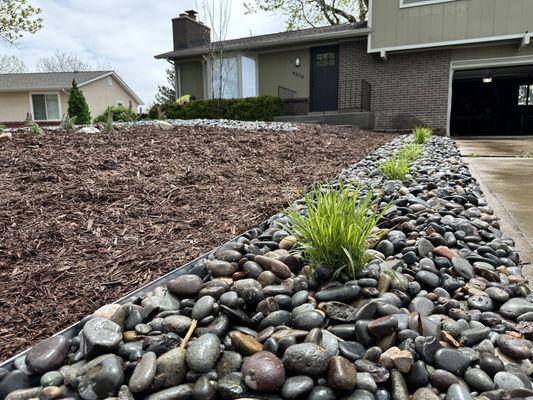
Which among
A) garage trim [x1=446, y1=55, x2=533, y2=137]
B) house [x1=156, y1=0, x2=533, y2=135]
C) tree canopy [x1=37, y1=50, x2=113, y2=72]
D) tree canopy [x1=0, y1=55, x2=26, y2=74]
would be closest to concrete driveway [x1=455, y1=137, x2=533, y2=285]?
house [x1=156, y1=0, x2=533, y2=135]

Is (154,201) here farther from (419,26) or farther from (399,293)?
(419,26)

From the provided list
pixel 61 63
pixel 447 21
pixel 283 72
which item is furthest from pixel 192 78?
pixel 61 63

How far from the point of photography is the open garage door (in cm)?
1417

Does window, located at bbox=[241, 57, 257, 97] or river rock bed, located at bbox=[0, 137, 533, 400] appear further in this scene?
window, located at bbox=[241, 57, 257, 97]

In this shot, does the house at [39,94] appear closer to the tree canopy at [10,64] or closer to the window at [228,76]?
the window at [228,76]

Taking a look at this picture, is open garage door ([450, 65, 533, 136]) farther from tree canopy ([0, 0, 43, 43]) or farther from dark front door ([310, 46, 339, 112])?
tree canopy ([0, 0, 43, 43])

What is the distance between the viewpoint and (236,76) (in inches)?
492

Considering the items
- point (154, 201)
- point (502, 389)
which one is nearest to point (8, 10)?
point (154, 201)

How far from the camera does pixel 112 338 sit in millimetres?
1203

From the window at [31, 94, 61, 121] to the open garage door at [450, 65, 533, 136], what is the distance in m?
19.4

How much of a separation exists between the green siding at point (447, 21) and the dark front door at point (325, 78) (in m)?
1.49

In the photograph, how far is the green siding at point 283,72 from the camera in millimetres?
12031

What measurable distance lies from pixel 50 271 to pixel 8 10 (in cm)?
1430

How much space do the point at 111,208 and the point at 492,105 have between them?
52.8 ft
